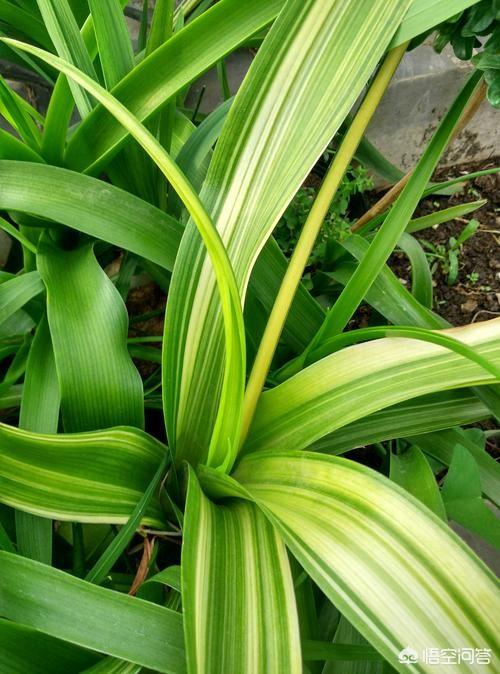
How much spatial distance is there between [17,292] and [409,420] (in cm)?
48

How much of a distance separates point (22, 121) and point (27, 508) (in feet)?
1.42

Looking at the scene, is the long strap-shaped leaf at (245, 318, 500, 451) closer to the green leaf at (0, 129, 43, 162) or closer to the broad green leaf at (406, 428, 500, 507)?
the broad green leaf at (406, 428, 500, 507)

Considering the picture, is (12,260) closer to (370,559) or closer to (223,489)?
(223,489)

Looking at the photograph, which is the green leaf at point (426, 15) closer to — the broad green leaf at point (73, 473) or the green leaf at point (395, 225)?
the green leaf at point (395, 225)

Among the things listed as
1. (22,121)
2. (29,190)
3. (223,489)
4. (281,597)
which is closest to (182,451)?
(223,489)

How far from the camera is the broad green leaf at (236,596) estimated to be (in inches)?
14.8

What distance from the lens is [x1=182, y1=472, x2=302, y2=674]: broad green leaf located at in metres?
0.37

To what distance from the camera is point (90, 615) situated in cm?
41

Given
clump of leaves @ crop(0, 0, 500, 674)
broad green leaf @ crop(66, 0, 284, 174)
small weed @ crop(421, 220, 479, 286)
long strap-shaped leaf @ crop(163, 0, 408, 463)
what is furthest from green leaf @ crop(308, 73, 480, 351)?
small weed @ crop(421, 220, 479, 286)

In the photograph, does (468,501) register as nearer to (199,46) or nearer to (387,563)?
(387,563)

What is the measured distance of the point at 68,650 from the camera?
452 mm

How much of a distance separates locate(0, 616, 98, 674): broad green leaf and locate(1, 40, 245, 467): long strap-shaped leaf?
204 mm

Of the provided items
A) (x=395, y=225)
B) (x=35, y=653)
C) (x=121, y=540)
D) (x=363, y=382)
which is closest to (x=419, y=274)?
(x=395, y=225)

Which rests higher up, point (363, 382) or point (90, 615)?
point (363, 382)
